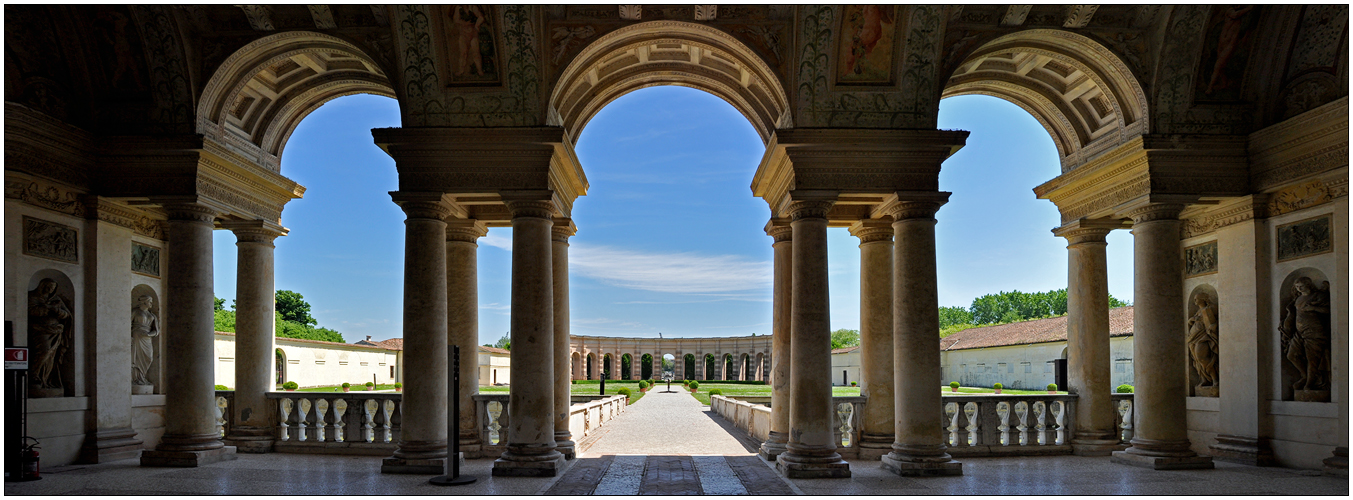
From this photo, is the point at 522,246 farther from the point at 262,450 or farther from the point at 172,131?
the point at 262,450

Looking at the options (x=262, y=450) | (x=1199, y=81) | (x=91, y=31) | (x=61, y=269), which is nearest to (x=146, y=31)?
(x=91, y=31)

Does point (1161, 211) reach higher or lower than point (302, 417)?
higher

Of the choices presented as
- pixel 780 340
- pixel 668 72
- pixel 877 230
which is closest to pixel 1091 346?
pixel 877 230

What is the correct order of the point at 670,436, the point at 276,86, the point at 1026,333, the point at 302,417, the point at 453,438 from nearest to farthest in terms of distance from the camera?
the point at 453,438 < the point at 276,86 < the point at 302,417 < the point at 670,436 < the point at 1026,333

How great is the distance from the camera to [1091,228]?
18.9 meters

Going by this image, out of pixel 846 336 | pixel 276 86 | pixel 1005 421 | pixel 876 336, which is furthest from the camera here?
pixel 846 336

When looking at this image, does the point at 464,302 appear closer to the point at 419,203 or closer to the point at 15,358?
the point at 419,203

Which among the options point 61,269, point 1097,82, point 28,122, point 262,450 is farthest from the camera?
point 262,450

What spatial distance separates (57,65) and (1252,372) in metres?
24.1

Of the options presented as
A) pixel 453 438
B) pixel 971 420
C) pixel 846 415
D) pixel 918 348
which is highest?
pixel 918 348

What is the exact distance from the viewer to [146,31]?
15.9 m

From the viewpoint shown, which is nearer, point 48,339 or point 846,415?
point 48,339

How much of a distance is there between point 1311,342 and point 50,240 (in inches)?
933

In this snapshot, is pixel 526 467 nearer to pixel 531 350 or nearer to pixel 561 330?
pixel 531 350
